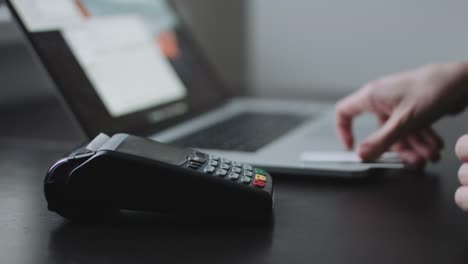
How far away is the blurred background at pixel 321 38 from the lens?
179 cm

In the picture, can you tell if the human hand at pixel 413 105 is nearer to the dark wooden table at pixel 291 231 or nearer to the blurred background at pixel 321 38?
the dark wooden table at pixel 291 231

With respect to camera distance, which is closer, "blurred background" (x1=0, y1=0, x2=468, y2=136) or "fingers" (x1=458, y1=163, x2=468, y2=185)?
"fingers" (x1=458, y1=163, x2=468, y2=185)

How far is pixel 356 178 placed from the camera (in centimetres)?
72

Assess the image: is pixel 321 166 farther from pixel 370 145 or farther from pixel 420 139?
pixel 420 139

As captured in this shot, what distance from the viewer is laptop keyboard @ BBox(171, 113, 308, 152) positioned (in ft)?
2.79

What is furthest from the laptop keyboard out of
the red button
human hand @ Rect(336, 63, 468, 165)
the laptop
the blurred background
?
the blurred background

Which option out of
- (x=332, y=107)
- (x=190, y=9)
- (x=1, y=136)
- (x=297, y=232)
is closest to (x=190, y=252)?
(x=297, y=232)

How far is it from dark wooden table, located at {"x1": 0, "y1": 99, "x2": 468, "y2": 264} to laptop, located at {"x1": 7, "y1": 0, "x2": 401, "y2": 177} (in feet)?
0.20

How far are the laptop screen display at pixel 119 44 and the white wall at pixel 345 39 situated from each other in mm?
579

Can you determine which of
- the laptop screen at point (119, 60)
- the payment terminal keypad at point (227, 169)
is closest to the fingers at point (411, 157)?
the payment terminal keypad at point (227, 169)

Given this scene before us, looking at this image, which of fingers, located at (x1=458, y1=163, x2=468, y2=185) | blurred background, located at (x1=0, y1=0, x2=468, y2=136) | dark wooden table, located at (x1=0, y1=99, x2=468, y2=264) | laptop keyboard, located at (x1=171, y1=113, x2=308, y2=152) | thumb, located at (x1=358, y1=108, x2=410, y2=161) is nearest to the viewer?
dark wooden table, located at (x1=0, y1=99, x2=468, y2=264)

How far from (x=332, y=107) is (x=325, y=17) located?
0.70 m

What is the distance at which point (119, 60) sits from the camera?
3.24ft

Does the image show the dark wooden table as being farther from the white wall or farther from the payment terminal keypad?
the white wall
